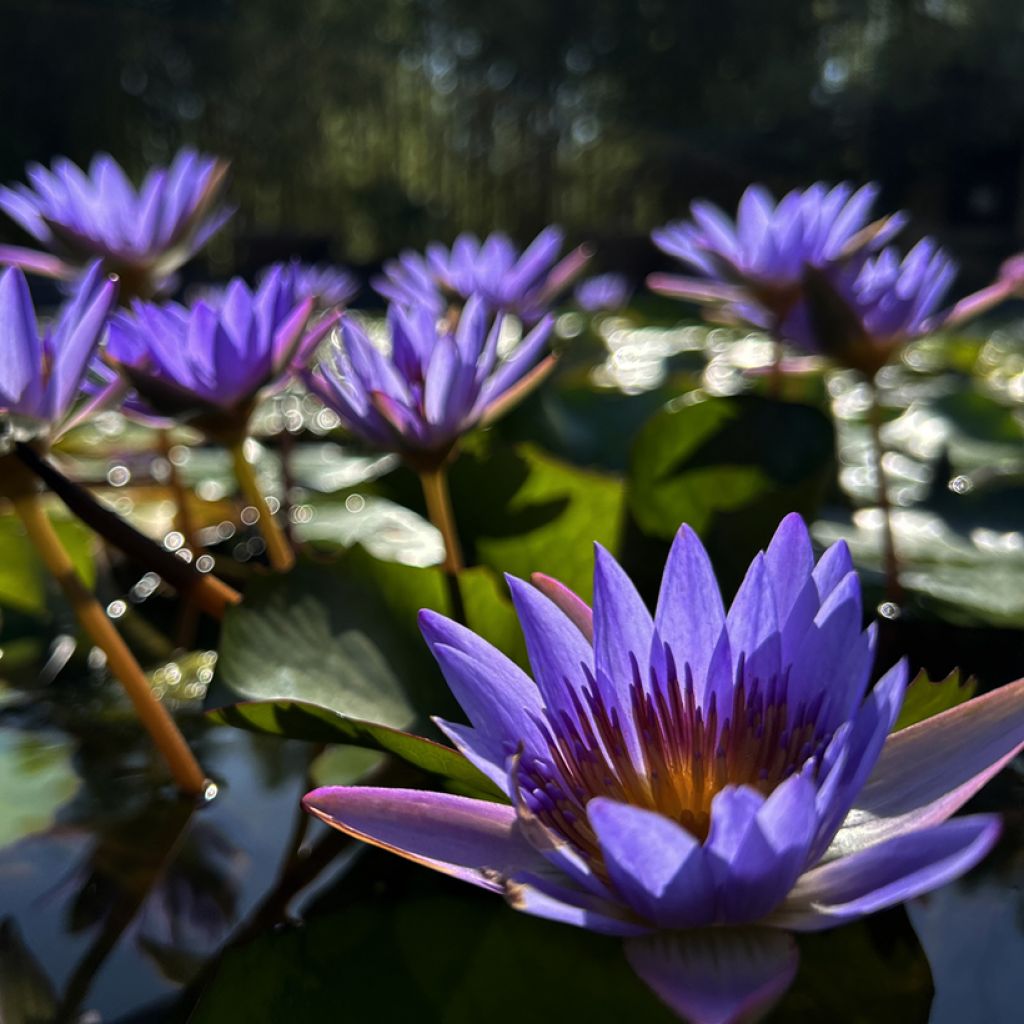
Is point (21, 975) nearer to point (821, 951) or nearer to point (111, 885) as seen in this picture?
point (111, 885)

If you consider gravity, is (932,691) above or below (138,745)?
above

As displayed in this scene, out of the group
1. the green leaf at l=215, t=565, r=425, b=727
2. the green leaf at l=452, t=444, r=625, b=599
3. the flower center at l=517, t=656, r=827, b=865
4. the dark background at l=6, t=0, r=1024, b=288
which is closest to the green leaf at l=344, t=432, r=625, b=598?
the green leaf at l=452, t=444, r=625, b=599

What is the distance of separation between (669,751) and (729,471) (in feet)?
0.94

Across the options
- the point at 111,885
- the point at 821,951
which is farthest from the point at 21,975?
the point at 821,951

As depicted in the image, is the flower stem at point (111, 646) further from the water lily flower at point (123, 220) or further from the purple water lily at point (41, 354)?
the water lily flower at point (123, 220)

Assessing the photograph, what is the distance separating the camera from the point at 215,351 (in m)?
0.46

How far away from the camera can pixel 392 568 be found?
0.44 meters

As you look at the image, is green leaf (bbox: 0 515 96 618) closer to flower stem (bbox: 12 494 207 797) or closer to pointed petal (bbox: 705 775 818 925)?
flower stem (bbox: 12 494 207 797)

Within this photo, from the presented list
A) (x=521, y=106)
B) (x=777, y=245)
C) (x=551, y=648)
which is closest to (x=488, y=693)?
(x=551, y=648)

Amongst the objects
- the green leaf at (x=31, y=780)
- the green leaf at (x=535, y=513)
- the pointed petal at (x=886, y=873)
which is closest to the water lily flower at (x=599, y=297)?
the green leaf at (x=535, y=513)

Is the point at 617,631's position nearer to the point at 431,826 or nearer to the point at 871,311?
the point at 431,826

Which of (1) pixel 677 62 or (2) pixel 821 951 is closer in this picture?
(2) pixel 821 951

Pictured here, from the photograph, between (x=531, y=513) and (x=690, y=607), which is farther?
(x=531, y=513)

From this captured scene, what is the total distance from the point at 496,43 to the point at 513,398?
9520mm
